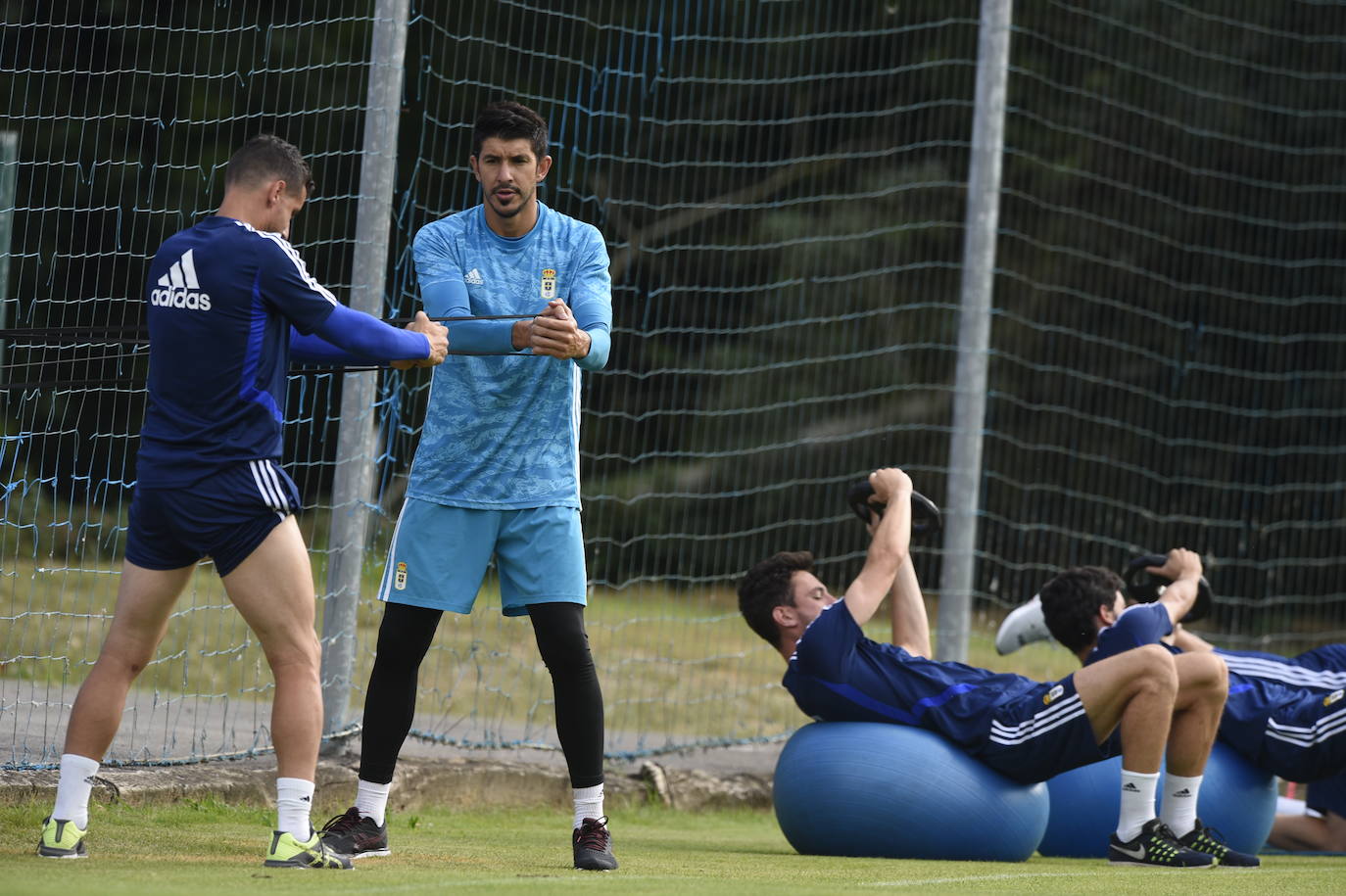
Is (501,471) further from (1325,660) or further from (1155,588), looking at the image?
(1325,660)

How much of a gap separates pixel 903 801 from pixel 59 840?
247 cm

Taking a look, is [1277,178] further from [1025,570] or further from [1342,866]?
[1342,866]

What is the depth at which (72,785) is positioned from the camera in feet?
13.1

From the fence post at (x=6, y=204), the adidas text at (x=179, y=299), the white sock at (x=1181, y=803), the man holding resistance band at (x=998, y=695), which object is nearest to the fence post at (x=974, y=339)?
the man holding resistance band at (x=998, y=695)

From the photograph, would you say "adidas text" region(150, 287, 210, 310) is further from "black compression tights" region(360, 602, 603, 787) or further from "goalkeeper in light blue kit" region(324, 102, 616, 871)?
"black compression tights" region(360, 602, 603, 787)

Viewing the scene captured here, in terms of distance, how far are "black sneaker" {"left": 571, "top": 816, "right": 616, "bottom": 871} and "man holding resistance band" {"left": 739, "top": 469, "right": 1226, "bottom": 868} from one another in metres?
1.19

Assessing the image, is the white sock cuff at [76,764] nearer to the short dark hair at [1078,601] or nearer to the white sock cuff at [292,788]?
the white sock cuff at [292,788]

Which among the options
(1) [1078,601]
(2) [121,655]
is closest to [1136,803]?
(1) [1078,601]

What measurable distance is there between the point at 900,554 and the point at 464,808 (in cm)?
204

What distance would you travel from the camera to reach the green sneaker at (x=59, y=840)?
13.2ft

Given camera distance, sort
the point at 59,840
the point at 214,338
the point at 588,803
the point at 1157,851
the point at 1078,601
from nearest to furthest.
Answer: the point at 214,338 < the point at 59,840 < the point at 588,803 < the point at 1157,851 < the point at 1078,601

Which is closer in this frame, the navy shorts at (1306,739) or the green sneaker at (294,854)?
the green sneaker at (294,854)

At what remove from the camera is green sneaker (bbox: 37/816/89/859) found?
4012 millimetres

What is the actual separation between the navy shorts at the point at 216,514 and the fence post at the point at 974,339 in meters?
4.23
